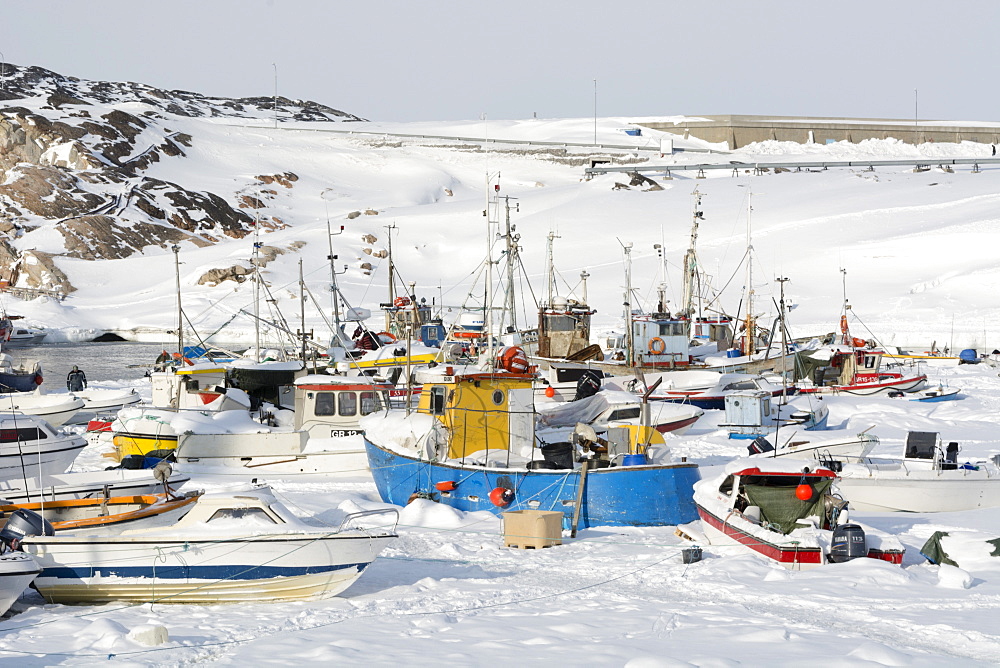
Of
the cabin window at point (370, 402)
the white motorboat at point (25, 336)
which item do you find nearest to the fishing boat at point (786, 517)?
the cabin window at point (370, 402)

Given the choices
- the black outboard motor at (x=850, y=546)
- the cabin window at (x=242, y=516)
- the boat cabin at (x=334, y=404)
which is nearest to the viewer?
the cabin window at (x=242, y=516)

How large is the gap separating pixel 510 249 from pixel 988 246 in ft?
114

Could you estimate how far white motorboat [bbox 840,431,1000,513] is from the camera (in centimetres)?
1593

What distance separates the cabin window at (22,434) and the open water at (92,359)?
17.3m

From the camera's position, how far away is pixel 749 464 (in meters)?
14.2

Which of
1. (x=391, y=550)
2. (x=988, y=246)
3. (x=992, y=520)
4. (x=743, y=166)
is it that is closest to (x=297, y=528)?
(x=391, y=550)

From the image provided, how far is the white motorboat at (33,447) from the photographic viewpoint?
1892 cm

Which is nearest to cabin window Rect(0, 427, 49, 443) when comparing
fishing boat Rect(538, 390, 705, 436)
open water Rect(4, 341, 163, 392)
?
fishing boat Rect(538, 390, 705, 436)

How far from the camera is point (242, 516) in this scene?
11992 millimetres

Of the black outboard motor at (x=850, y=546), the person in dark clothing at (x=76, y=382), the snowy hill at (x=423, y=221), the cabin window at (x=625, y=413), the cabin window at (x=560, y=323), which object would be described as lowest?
the black outboard motor at (x=850, y=546)

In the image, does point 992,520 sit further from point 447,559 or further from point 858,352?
point 858,352

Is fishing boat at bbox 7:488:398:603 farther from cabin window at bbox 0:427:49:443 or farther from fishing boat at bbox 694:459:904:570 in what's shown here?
cabin window at bbox 0:427:49:443

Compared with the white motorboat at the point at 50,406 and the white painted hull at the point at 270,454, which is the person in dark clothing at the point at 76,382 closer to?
the white motorboat at the point at 50,406

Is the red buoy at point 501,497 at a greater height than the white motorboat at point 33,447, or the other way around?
the white motorboat at point 33,447
